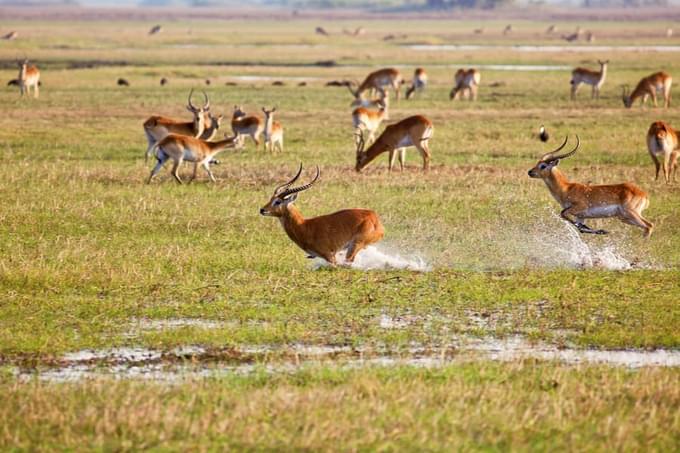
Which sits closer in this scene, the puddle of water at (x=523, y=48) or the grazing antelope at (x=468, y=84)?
the grazing antelope at (x=468, y=84)

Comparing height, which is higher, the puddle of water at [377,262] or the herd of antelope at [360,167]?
the herd of antelope at [360,167]

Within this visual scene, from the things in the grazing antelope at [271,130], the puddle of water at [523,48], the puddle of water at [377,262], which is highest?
the puddle of water at [523,48]

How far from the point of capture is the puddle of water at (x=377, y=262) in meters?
10.9

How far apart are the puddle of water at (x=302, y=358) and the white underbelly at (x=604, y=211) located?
4123 mm

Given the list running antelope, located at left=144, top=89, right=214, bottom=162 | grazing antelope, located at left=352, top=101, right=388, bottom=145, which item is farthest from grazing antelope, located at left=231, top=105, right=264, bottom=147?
grazing antelope, located at left=352, top=101, right=388, bottom=145

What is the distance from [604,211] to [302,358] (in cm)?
536

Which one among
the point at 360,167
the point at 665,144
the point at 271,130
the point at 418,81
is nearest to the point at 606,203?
the point at 665,144

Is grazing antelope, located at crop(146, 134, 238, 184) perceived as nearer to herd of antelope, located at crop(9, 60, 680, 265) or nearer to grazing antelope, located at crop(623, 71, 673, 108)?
herd of antelope, located at crop(9, 60, 680, 265)

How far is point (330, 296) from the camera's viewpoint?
9570 mm

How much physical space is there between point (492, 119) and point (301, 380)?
20456mm

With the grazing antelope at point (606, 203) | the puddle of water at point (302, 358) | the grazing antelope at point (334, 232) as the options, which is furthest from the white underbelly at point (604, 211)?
the puddle of water at point (302, 358)

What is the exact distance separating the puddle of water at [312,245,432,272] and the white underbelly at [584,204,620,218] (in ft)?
6.69

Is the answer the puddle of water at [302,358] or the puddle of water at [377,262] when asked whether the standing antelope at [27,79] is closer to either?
the puddle of water at [377,262]

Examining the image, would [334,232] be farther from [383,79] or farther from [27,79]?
[383,79]
